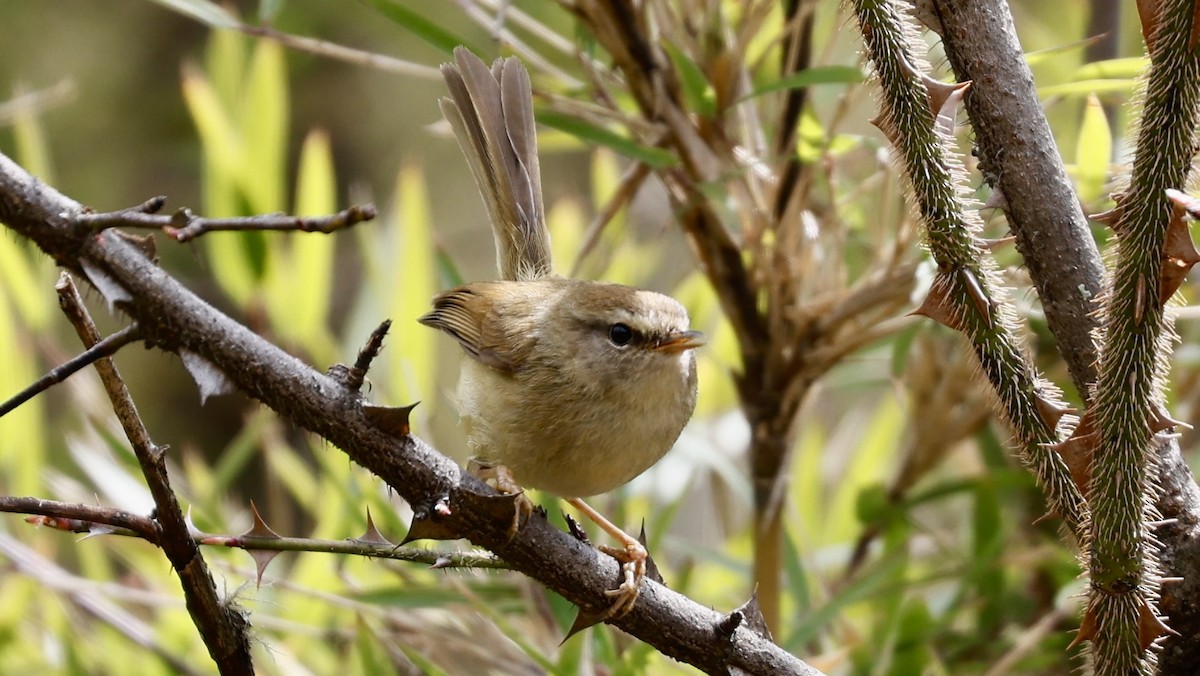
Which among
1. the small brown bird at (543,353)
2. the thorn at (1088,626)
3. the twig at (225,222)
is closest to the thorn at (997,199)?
the thorn at (1088,626)

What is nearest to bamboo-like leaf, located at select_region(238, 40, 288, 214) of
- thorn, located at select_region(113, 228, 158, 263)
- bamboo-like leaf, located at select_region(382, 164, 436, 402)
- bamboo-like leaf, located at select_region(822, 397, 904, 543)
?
bamboo-like leaf, located at select_region(382, 164, 436, 402)

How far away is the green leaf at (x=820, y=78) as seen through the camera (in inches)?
66.2

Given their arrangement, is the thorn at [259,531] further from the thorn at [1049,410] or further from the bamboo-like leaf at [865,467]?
the bamboo-like leaf at [865,467]

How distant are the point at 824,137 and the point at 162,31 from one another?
3.41 m

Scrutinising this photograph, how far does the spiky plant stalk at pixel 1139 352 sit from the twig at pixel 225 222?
21.4 inches

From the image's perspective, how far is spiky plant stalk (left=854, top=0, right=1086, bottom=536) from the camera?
950 mm

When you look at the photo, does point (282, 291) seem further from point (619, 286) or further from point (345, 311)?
point (345, 311)

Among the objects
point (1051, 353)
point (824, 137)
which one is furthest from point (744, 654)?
point (1051, 353)

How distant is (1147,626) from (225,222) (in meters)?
0.79

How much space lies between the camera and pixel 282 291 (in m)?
2.58

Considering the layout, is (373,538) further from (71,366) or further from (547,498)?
(547,498)

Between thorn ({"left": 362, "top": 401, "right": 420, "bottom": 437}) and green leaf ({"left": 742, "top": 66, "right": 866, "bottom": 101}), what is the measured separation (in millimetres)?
1019

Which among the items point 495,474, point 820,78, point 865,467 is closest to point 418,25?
point 820,78

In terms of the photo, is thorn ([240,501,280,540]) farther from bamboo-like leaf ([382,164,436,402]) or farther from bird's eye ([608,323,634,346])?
bamboo-like leaf ([382,164,436,402])
